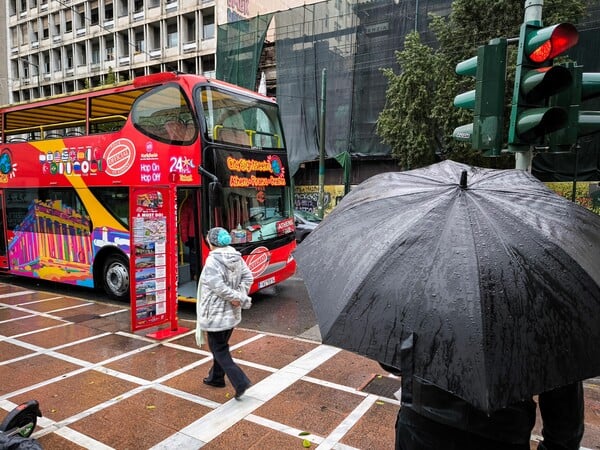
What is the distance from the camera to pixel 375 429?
3641mm

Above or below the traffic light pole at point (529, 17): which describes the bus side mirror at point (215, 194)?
below

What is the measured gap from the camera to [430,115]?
16.5 m

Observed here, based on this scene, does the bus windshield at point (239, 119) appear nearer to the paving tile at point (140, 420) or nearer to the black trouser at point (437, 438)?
the paving tile at point (140, 420)

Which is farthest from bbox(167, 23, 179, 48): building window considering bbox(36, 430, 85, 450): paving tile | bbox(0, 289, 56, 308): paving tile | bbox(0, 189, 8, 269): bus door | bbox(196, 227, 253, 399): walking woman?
bbox(36, 430, 85, 450): paving tile

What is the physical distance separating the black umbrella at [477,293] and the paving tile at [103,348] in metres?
4.62

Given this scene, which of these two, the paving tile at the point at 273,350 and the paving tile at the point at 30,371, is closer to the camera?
the paving tile at the point at 30,371

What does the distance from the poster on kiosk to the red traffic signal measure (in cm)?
459

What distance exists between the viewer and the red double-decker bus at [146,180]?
23.7ft

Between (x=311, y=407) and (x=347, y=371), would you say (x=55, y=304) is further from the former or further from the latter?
(x=311, y=407)

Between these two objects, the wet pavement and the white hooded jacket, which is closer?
the wet pavement

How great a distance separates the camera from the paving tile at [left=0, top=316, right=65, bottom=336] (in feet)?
21.0

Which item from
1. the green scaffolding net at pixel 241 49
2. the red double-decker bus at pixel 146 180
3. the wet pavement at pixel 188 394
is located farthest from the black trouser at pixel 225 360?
the green scaffolding net at pixel 241 49

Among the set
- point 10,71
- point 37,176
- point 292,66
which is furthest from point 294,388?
point 10,71

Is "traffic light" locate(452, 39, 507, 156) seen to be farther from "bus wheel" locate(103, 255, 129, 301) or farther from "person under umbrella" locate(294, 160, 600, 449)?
"bus wheel" locate(103, 255, 129, 301)
